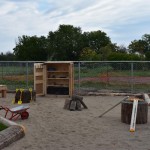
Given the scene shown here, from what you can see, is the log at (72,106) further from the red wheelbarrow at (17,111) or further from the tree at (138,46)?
the tree at (138,46)

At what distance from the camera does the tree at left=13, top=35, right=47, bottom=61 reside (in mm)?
70375

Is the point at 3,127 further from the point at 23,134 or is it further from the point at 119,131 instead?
the point at 119,131

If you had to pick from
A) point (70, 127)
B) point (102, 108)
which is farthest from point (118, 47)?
point (70, 127)

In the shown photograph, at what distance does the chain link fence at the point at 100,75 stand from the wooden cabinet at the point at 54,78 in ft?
2.92

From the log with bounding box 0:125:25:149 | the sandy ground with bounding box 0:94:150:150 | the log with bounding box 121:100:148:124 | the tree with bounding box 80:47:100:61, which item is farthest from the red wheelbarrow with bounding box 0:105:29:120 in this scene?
the tree with bounding box 80:47:100:61

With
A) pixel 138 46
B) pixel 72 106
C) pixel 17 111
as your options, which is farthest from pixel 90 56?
pixel 17 111

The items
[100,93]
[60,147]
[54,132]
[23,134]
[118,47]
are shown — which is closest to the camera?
[60,147]

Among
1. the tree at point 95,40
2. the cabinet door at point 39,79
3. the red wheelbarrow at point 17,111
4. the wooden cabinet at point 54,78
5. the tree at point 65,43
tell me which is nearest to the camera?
the red wheelbarrow at point 17,111

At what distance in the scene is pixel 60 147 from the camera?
784cm

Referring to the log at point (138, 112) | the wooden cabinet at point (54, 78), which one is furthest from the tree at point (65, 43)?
the log at point (138, 112)

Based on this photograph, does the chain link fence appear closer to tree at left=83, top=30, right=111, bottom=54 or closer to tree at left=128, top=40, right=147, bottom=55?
tree at left=128, top=40, right=147, bottom=55

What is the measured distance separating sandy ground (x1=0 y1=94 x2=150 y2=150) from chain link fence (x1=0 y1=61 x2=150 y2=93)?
5.67 metres

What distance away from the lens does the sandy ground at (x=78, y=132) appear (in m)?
7.98

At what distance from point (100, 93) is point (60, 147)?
1193cm
